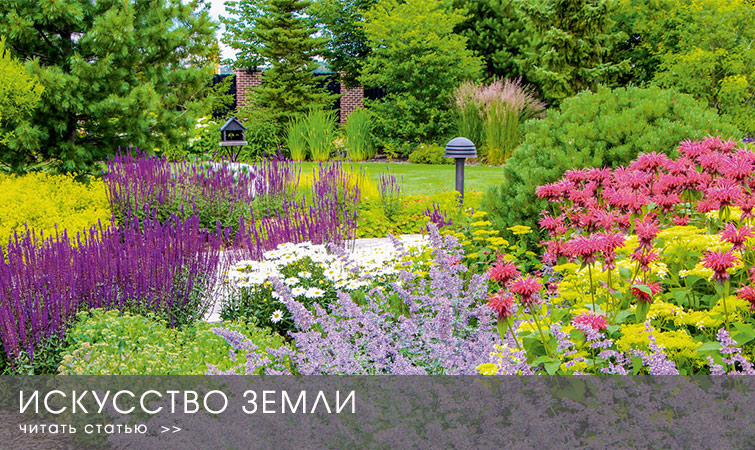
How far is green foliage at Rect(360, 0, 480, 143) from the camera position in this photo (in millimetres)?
17000

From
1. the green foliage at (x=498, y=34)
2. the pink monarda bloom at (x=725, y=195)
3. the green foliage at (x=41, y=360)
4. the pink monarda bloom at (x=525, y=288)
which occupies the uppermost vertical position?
the green foliage at (x=498, y=34)

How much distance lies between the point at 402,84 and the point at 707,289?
50.4 ft

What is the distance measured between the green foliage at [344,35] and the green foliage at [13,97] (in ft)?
50.0

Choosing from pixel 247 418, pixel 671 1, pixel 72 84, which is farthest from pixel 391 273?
pixel 671 1

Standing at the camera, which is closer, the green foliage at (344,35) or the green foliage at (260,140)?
the green foliage at (260,140)

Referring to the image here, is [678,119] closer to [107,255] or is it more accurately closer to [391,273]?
[391,273]

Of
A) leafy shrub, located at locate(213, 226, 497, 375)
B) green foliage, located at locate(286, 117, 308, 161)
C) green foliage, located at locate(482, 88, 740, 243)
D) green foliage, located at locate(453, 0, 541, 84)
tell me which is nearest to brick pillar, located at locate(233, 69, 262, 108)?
green foliage, located at locate(453, 0, 541, 84)

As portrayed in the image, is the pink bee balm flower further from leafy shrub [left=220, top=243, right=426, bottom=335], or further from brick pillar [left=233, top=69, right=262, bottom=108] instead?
brick pillar [left=233, top=69, right=262, bottom=108]

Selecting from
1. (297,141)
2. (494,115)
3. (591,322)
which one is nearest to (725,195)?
(591,322)

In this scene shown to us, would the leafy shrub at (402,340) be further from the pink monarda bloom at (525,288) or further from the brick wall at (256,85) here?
the brick wall at (256,85)

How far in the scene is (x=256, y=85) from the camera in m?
24.5

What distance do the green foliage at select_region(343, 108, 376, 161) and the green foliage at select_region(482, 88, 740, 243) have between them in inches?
457

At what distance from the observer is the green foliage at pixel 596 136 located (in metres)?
4.78

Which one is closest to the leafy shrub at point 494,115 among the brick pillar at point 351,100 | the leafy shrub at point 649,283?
the brick pillar at point 351,100
